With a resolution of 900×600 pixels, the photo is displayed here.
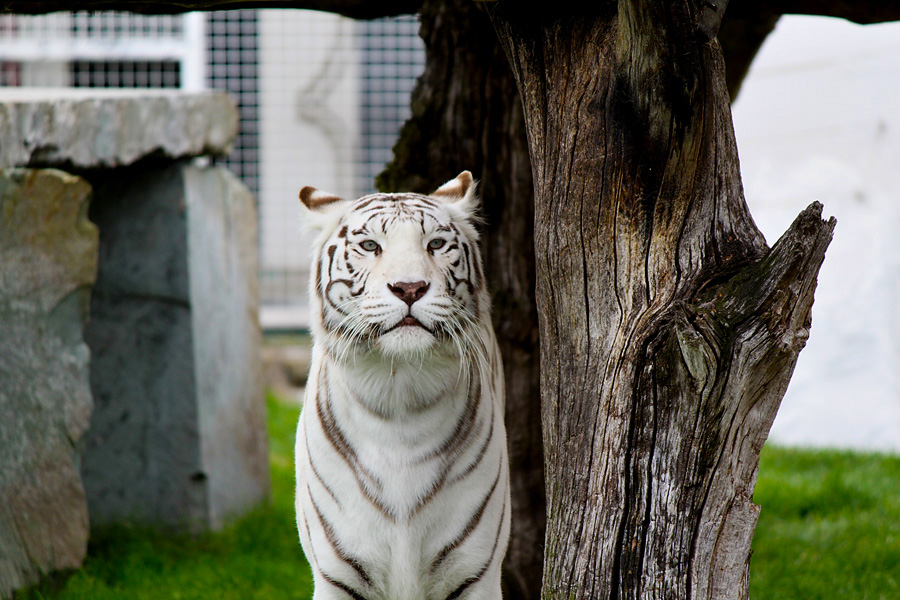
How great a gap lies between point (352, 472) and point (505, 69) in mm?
1723

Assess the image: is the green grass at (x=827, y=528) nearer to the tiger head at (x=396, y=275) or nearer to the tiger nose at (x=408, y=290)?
the tiger head at (x=396, y=275)

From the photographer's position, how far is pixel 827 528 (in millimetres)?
→ 4348

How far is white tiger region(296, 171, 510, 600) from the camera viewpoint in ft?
7.81

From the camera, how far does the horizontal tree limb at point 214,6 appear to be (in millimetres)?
2457

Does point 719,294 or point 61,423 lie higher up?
point 719,294

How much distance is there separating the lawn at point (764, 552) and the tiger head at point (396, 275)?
179 centimetres

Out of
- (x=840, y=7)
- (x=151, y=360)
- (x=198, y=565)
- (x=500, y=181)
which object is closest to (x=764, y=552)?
(x=500, y=181)

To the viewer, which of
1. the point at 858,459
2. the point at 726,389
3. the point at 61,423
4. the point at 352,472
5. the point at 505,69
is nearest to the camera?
the point at 726,389

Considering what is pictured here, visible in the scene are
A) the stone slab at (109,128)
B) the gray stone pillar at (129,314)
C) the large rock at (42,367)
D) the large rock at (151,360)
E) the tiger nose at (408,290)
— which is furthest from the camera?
the large rock at (151,360)

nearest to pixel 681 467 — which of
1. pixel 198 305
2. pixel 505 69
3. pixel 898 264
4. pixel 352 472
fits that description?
pixel 352 472

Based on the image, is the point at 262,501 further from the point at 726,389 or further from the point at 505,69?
the point at 726,389

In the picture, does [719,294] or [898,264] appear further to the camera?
[898,264]

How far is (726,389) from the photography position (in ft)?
6.34

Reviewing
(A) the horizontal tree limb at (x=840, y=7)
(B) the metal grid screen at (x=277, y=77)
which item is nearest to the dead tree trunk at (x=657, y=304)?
(A) the horizontal tree limb at (x=840, y=7)
